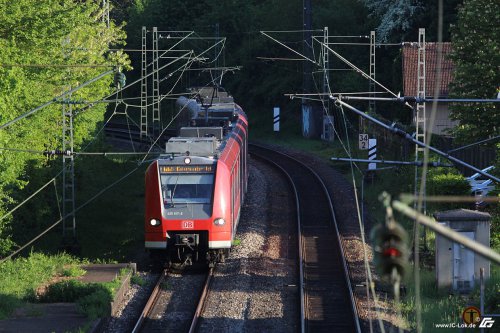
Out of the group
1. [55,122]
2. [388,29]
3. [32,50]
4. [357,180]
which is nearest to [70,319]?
[32,50]

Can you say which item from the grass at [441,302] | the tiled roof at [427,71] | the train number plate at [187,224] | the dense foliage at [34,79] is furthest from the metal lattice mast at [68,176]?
the tiled roof at [427,71]

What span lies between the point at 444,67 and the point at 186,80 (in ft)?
85.4

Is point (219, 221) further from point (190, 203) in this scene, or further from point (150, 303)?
point (150, 303)

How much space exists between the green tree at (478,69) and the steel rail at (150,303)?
1030cm

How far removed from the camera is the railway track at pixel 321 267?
→ 620 inches

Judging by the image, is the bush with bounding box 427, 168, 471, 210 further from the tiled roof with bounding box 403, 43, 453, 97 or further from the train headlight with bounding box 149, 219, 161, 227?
the tiled roof with bounding box 403, 43, 453, 97

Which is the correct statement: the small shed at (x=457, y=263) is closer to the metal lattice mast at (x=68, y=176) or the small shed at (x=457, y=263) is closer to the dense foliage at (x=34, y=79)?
the metal lattice mast at (x=68, y=176)

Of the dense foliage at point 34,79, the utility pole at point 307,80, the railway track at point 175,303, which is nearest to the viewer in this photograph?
the railway track at point 175,303

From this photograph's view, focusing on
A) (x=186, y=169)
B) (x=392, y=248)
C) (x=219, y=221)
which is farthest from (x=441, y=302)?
(x=392, y=248)

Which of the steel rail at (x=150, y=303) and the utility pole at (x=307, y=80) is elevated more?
the utility pole at (x=307, y=80)

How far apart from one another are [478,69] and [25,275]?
13.5m

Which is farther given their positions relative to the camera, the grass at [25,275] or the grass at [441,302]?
the grass at [25,275]

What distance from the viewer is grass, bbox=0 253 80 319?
16.6 m

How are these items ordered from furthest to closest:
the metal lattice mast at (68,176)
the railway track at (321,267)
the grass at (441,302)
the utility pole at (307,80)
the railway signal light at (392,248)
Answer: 1. the utility pole at (307,80)
2. the metal lattice mast at (68,176)
3. the railway track at (321,267)
4. the grass at (441,302)
5. the railway signal light at (392,248)
